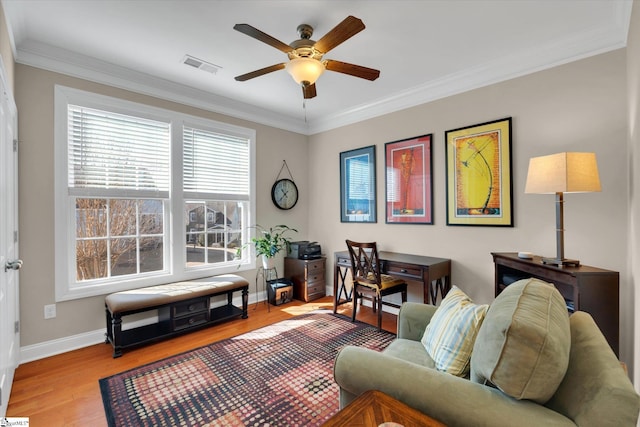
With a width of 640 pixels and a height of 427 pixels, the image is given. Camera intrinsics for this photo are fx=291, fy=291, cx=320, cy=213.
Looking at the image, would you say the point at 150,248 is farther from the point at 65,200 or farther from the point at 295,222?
the point at 295,222

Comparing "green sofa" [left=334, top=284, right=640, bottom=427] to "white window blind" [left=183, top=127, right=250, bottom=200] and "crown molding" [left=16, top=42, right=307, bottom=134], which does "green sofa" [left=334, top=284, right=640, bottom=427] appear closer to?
"white window blind" [left=183, top=127, right=250, bottom=200]

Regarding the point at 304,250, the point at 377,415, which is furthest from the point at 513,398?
the point at 304,250

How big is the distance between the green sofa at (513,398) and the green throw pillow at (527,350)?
1.6 inches

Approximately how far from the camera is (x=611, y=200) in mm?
2318

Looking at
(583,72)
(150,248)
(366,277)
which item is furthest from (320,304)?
(583,72)

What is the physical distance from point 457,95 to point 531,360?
119 inches

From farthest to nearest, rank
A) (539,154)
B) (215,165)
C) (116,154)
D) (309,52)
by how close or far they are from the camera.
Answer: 1. (215,165)
2. (116,154)
3. (539,154)
4. (309,52)

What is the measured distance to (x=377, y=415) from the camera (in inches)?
36.4

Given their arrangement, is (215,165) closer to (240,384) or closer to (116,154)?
(116,154)

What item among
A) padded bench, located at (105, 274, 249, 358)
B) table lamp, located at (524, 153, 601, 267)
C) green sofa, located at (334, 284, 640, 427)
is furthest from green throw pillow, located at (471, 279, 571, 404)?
padded bench, located at (105, 274, 249, 358)

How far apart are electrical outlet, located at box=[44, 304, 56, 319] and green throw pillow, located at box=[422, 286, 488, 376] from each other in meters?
3.25

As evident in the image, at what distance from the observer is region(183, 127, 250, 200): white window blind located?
3631 mm

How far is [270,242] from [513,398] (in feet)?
10.8

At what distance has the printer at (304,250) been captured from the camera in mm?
4336
